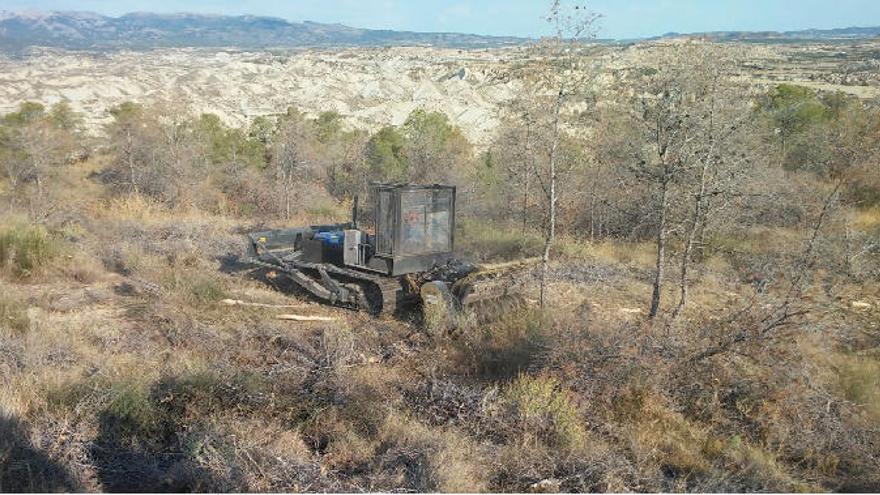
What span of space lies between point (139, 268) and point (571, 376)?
8205mm

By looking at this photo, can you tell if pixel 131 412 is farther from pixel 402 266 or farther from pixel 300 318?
pixel 402 266

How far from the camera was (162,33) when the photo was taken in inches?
6294

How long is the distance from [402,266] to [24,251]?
648cm

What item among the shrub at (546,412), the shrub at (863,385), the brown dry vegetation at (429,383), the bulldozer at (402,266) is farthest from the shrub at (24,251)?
the shrub at (863,385)

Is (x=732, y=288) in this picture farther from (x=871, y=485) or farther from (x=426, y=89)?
(x=426, y=89)

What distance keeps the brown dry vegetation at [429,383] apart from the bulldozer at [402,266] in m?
0.41

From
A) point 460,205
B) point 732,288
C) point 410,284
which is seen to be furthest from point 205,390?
point 460,205

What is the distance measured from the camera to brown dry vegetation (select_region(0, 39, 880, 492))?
4.79m

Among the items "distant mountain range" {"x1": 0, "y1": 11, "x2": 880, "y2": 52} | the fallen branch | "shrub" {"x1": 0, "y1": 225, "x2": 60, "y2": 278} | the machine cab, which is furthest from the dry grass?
"distant mountain range" {"x1": 0, "y1": 11, "x2": 880, "y2": 52}

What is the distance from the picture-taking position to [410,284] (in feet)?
31.7

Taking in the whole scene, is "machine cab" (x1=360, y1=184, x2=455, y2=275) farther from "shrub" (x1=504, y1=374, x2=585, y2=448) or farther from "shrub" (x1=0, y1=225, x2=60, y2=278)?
"shrub" (x1=0, y1=225, x2=60, y2=278)

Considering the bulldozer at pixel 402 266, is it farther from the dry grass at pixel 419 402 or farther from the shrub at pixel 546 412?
the shrub at pixel 546 412

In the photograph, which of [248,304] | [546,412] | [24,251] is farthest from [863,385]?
[24,251]

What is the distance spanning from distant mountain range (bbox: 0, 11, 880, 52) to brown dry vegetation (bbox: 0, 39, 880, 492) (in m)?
90.1
